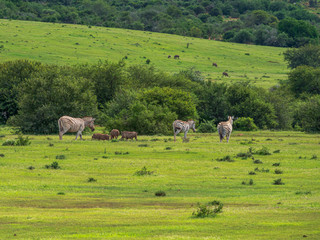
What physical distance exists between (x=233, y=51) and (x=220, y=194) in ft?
400

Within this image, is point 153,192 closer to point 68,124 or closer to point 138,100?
point 68,124

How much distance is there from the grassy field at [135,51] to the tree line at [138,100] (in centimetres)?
2275

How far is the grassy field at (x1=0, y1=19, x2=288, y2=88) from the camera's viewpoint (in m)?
108

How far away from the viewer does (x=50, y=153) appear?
3566 centimetres

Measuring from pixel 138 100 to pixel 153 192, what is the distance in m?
37.4

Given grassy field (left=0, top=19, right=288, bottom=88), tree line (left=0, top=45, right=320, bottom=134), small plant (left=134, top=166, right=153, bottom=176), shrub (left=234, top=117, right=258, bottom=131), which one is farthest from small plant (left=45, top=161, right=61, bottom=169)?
grassy field (left=0, top=19, right=288, bottom=88)

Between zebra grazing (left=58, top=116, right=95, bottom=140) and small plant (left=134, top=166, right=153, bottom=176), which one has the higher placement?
small plant (left=134, top=166, right=153, bottom=176)

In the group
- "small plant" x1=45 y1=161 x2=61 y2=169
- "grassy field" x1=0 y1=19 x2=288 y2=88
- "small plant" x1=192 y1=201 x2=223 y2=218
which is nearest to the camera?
"small plant" x1=192 y1=201 x2=223 y2=218

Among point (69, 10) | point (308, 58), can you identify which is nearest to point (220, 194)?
point (308, 58)

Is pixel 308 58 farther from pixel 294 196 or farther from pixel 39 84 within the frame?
pixel 294 196

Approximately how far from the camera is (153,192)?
74.5 ft

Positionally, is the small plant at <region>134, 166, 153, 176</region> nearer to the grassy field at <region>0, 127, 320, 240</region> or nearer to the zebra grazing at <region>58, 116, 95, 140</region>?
the grassy field at <region>0, 127, 320, 240</region>

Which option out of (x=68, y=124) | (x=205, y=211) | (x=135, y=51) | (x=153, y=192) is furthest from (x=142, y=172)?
(x=135, y=51)

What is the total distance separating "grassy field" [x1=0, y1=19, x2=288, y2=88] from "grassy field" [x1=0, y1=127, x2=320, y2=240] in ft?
217
